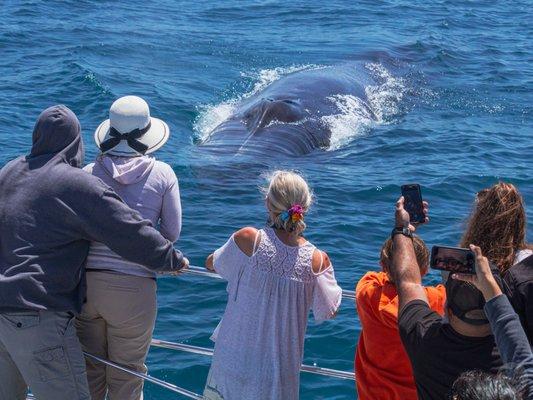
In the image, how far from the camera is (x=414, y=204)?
18.5 ft

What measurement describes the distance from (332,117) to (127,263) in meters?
13.3

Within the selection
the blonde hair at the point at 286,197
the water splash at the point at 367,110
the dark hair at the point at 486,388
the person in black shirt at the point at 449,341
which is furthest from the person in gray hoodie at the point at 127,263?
the water splash at the point at 367,110

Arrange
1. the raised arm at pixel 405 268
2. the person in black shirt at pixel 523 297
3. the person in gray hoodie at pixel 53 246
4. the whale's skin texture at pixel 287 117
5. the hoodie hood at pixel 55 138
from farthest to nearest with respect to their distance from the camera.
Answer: the whale's skin texture at pixel 287 117 → the hoodie hood at pixel 55 138 → the person in gray hoodie at pixel 53 246 → the raised arm at pixel 405 268 → the person in black shirt at pixel 523 297

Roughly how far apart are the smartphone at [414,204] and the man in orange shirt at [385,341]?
14 centimetres

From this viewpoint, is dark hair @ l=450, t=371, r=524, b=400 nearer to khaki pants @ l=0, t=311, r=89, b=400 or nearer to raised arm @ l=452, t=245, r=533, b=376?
raised arm @ l=452, t=245, r=533, b=376

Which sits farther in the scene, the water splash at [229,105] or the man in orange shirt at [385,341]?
the water splash at [229,105]

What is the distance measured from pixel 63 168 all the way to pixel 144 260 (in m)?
0.65

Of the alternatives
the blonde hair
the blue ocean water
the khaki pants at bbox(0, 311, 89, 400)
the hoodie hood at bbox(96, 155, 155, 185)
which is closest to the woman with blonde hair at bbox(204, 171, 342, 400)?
the blonde hair

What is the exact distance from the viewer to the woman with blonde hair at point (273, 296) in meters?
5.61

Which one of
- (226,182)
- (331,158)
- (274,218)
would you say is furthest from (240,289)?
(331,158)

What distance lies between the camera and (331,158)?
16703mm

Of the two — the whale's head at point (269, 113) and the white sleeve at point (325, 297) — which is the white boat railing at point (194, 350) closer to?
the white sleeve at point (325, 297)

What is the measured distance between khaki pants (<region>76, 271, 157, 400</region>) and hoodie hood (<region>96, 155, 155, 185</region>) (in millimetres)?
534

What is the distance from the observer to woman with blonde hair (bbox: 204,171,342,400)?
561 cm
